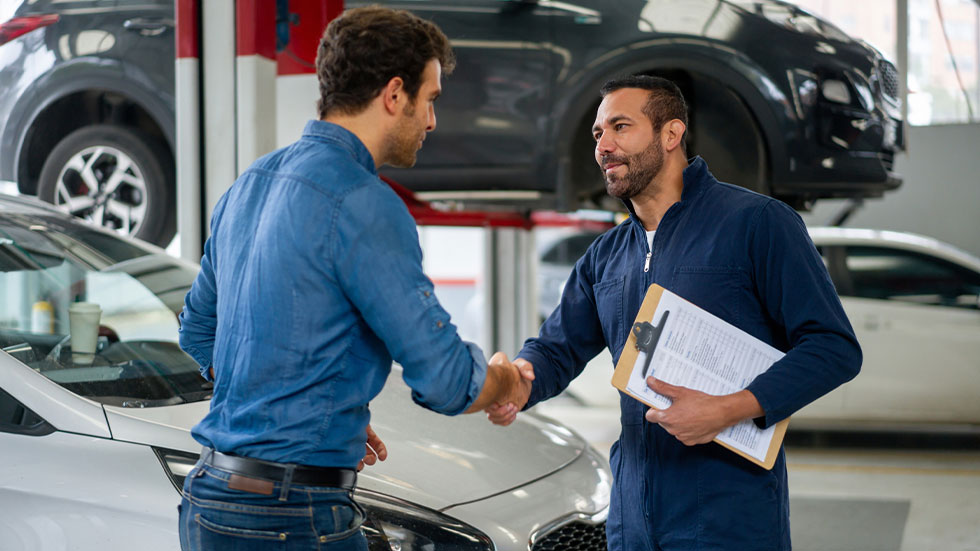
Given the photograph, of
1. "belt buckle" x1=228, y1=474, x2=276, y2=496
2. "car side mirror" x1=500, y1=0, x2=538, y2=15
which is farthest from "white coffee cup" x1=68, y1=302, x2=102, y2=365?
"car side mirror" x1=500, y1=0, x2=538, y2=15

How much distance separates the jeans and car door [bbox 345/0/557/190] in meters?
3.02

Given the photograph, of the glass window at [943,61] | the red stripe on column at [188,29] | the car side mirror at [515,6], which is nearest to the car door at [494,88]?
the car side mirror at [515,6]

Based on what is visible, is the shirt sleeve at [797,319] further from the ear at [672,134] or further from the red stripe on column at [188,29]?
the red stripe on column at [188,29]

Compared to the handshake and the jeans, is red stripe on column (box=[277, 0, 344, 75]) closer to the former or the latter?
the handshake

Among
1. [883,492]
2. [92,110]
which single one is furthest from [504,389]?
[883,492]

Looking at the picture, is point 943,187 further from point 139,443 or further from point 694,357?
point 139,443

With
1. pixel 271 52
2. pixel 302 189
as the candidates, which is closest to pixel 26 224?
pixel 271 52

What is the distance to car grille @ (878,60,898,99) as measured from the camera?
4648 millimetres

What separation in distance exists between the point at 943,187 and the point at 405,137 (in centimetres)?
993

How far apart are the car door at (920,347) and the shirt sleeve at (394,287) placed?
4.73m

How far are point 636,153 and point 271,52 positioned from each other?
231cm

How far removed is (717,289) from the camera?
6.07ft

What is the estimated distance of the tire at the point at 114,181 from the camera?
443 centimetres

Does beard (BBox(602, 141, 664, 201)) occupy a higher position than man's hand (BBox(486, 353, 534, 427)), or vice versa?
beard (BBox(602, 141, 664, 201))
